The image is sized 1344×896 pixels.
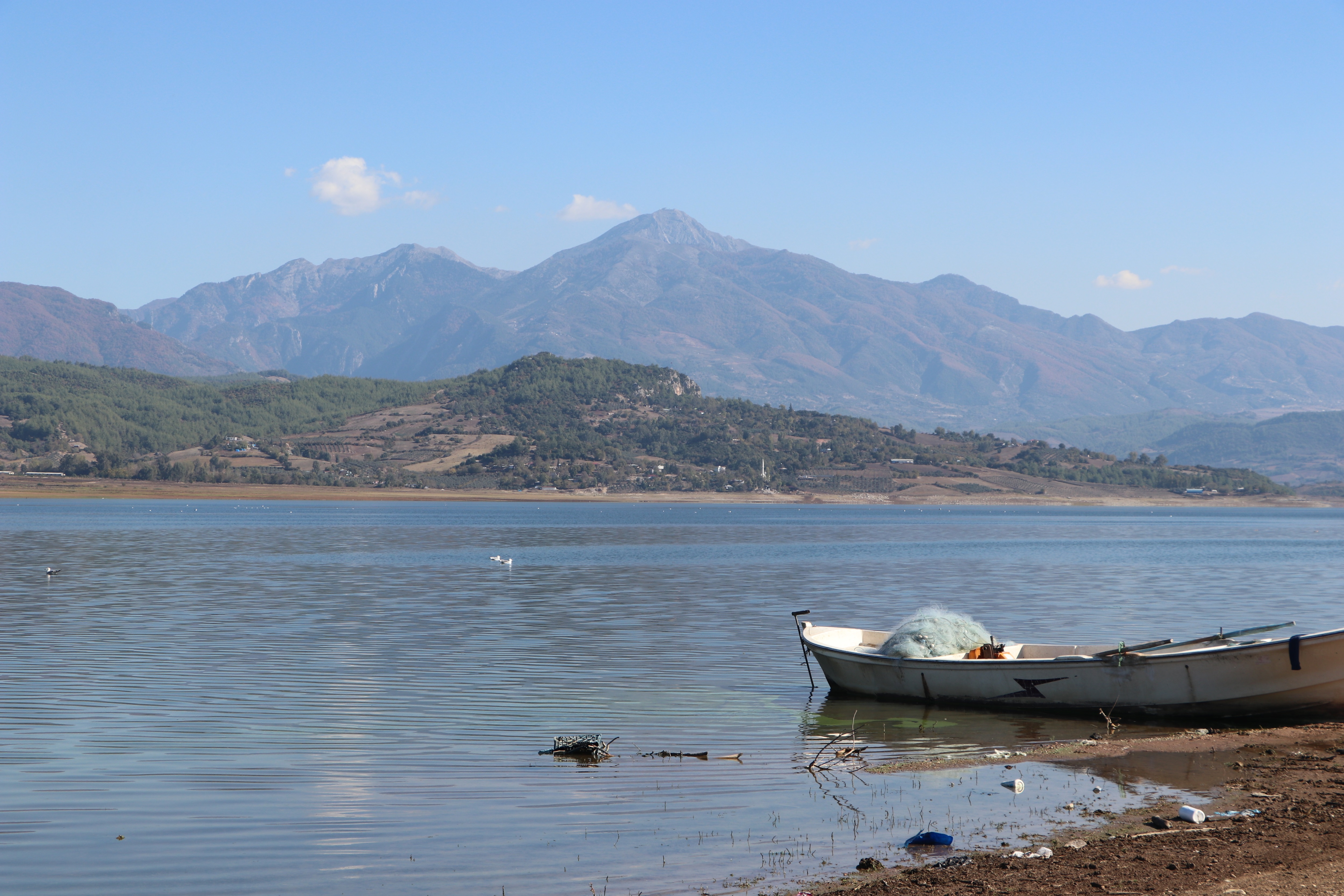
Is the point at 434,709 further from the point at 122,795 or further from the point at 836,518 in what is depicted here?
the point at 836,518

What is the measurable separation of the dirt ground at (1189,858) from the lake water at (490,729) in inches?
32.0

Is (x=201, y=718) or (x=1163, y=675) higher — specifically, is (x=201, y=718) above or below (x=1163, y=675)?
below

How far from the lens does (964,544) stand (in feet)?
323

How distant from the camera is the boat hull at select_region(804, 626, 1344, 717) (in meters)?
20.9

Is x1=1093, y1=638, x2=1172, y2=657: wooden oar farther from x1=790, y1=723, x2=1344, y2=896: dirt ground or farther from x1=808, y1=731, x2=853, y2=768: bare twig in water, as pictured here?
x1=808, y1=731, x2=853, y2=768: bare twig in water

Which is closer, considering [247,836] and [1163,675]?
[247,836]

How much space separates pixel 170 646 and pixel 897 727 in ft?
70.2

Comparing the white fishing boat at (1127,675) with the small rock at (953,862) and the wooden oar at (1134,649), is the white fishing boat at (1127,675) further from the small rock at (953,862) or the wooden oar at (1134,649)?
the small rock at (953,862)

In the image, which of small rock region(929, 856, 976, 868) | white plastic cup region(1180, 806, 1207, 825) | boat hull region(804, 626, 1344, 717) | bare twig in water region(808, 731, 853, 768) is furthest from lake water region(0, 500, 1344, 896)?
white plastic cup region(1180, 806, 1207, 825)

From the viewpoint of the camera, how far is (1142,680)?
73.1ft

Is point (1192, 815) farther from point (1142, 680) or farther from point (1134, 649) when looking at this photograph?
point (1134, 649)

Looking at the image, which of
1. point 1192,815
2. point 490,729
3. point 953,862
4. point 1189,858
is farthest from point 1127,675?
point 490,729

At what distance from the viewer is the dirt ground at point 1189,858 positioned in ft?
40.0

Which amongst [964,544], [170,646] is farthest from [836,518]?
[170,646]
